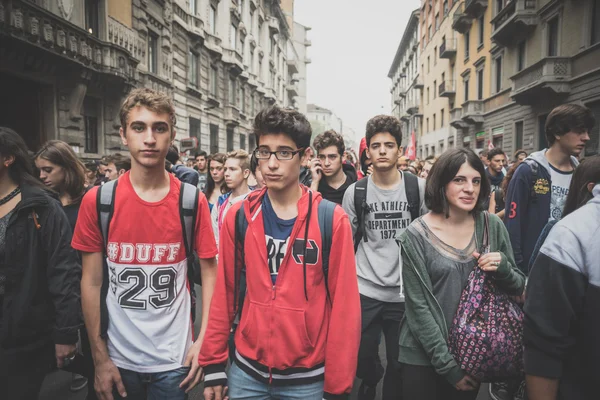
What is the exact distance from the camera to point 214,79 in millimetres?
23875

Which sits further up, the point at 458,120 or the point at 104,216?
the point at 458,120

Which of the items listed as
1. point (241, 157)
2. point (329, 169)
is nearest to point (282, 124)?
point (329, 169)

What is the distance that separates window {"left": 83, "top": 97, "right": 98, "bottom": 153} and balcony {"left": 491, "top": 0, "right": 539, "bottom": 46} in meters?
18.5

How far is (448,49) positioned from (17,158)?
34136 millimetres

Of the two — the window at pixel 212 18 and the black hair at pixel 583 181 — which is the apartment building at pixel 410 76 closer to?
the window at pixel 212 18

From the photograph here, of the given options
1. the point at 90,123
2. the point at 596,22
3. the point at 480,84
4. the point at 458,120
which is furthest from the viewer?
the point at 458,120

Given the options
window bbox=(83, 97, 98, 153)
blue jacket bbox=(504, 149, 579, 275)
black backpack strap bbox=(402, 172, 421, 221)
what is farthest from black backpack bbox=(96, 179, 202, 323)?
window bbox=(83, 97, 98, 153)

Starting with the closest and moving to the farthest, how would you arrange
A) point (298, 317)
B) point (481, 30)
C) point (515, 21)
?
1. point (298, 317)
2. point (515, 21)
3. point (481, 30)

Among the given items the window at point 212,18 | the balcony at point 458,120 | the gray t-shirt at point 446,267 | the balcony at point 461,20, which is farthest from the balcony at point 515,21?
the gray t-shirt at point 446,267

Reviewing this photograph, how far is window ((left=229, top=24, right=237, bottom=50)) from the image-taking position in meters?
25.5

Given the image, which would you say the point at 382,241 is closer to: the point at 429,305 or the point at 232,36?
the point at 429,305

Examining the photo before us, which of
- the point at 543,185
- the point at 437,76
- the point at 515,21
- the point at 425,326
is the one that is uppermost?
the point at 437,76

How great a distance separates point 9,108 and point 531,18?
20759 millimetres

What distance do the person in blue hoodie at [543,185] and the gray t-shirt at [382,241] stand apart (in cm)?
92
